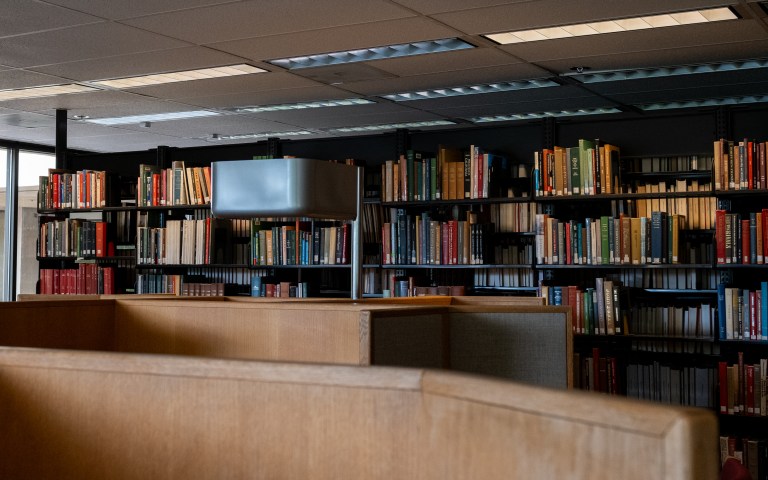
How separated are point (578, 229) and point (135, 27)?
285cm

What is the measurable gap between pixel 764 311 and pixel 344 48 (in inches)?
111

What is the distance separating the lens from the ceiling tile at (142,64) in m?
5.54

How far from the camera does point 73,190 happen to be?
762 centimetres

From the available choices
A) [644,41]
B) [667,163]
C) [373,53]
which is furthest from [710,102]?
[373,53]

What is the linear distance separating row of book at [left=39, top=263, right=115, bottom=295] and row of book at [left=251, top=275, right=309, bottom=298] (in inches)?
59.0

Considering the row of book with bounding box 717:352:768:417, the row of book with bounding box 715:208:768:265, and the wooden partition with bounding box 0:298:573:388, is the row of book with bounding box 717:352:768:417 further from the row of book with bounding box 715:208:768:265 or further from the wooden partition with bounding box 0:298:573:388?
the wooden partition with bounding box 0:298:573:388

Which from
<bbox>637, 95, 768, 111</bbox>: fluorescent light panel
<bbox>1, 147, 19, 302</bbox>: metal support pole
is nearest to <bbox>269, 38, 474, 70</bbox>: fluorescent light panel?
<bbox>637, 95, 768, 111</bbox>: fluorescent light panel

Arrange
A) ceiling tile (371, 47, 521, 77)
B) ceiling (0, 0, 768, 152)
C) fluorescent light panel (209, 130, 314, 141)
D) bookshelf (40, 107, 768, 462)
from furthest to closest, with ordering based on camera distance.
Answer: fluorescent light panel (209, 130, 314, 141) < ceiling tile (371, 47, 521, 77) < bookshelf (40, 107, 768, 462) < ceiling (0, 0, 768, 152)

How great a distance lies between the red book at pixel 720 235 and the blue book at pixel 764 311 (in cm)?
26

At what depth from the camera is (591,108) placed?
24.6 ft

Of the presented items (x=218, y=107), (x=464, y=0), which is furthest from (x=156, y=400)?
(x=218, y=107)

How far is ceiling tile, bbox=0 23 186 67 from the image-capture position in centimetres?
503

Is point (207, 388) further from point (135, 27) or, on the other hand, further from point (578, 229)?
point (578, 229)

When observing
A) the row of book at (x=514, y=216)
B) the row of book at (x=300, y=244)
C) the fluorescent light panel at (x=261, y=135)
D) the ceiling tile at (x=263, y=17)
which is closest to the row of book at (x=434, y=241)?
the row of book at (x=514, y=216)
